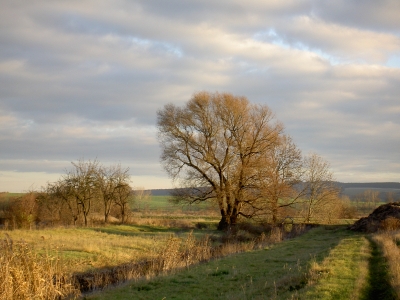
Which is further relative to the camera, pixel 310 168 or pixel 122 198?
pixel 310 168

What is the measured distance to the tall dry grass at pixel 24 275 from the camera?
9250 mm

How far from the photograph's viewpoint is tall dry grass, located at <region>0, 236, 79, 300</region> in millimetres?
9250

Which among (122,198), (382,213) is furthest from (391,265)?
(122,198)

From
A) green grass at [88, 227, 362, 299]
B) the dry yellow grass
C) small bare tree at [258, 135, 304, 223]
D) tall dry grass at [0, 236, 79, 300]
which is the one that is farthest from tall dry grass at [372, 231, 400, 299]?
small bare tree at [258, 135, 304, 223]

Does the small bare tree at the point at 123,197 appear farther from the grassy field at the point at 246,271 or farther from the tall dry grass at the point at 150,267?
the tall dry grass at the point at 150,267

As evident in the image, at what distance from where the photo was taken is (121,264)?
17.4 metres

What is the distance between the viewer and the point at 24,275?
1000cm

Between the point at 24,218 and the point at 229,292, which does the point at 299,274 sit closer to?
the point at 229,292

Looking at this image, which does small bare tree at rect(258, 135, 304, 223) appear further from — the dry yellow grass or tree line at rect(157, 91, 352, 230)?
the dry yellow grass

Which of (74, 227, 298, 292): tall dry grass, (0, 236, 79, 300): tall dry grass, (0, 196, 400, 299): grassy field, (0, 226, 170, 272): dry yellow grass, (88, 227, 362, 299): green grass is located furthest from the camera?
(0, 226, 170, 272): dry yellow grass

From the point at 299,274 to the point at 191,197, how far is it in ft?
78.7

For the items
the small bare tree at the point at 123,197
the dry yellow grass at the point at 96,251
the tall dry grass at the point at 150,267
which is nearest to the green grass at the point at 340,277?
the tall dry grass at the point at 150,267

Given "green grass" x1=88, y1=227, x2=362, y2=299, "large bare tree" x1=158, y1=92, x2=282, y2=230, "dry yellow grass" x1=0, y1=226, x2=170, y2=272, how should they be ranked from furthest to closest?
"large bare tree" x1=158, y1=92, x2=282, y2=230, "dry yellow grass" x1=0, y1=226, x2=170, y2=272, "green grass" x1=88, y1=227, x2=362, y2=299

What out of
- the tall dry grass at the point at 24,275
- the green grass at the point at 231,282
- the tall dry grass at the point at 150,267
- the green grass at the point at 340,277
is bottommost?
the tall dry grass at the point at 150,267
